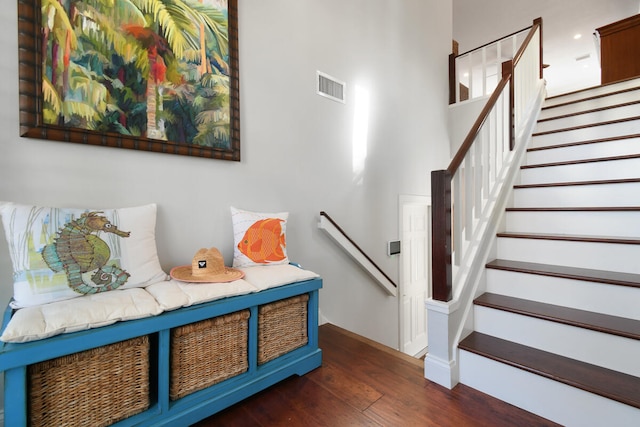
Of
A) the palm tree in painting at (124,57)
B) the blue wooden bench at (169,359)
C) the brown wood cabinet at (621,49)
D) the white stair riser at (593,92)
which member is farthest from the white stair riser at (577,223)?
the brown wood cabinet at (621,49)

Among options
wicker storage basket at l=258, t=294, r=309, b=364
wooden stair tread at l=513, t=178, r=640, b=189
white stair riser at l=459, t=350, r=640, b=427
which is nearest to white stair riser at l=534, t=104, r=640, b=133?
wooden stair tread at l=513, t=178, r=640, b=189

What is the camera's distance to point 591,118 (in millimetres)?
2756

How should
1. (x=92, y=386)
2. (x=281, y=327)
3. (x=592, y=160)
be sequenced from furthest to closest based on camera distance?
(x=592, y=160) → (x=281, y=327) → (x=92, y=386)

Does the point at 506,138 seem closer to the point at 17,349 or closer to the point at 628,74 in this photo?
the point at 628,74

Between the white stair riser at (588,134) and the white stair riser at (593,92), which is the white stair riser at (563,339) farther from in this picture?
the white stair riser at (593,92)

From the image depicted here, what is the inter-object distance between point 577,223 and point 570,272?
515mm

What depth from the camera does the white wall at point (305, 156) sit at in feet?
4.48

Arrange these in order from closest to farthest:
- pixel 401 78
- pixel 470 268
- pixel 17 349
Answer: pixel 17 349
pixel 470 268
pixel 401 78

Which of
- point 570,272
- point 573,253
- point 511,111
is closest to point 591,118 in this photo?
point 511,111

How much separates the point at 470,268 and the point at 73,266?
197cm

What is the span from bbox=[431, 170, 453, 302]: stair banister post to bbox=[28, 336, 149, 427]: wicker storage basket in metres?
1.39

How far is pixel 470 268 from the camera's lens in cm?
168

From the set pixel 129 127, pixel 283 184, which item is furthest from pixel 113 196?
pixel 283 184

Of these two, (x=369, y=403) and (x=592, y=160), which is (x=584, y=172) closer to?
(x=592, y=160)
